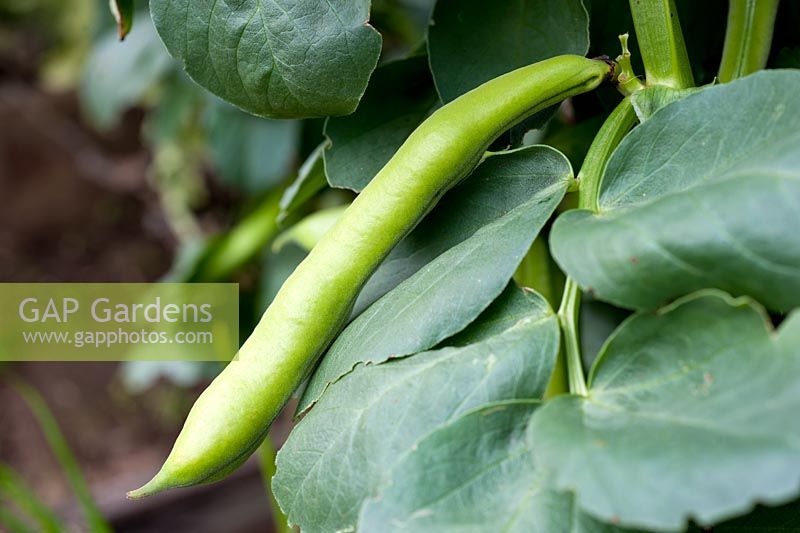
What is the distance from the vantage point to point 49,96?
2.22 meters

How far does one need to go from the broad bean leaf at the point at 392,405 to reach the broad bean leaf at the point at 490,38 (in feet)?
0.69

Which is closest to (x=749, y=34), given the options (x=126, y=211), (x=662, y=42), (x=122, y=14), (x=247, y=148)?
(x=662, y=42)

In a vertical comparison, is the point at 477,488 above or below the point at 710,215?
below

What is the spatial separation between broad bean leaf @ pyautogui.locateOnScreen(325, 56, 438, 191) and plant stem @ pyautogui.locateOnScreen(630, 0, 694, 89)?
185mm

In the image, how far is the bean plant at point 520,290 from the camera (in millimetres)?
316

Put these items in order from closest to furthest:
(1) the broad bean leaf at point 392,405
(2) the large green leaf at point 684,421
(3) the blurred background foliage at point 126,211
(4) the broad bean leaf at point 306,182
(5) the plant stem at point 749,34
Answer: (2) the large green leaf at point 684,421 < (1) the broad bean leaf at point 392,405 < (5) the plant stem at point 749,34 < (4) the broad bean leaf at point 306,182 < (3) the blurred background foliage at point 126,211

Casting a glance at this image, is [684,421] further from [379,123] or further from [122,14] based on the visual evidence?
[122,14]

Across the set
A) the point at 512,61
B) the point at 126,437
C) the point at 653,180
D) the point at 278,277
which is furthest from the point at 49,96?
the point at 653,180

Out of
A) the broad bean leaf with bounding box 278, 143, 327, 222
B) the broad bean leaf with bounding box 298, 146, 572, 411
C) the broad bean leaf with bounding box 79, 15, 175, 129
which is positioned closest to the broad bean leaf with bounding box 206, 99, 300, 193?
the broad bean leaf with bounding box 79, 15, 175, 129

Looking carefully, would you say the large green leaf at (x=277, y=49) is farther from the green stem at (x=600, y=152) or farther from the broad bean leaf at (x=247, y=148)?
the broad bean leaf at (x=247, y=148)

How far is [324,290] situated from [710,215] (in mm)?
221

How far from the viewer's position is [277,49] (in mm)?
477

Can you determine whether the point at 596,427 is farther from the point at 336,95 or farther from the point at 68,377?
the point at 68,377

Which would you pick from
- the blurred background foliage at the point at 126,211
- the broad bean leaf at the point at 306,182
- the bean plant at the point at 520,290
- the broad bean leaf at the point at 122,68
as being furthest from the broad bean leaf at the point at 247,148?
the bean plant at the point at 520,290
